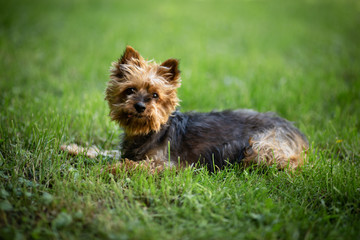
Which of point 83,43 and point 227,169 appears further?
point 83,43

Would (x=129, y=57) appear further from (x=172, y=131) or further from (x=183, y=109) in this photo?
(x=183, y=109)

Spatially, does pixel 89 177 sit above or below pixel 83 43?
below

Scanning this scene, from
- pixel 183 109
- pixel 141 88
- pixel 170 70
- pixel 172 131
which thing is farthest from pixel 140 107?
pixel 183 109

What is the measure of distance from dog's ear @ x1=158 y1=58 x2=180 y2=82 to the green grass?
4.59 feet

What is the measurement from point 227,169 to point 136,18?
12849mm

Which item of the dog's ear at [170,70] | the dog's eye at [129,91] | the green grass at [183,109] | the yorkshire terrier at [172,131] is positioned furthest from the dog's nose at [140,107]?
the green grass at [183,109]

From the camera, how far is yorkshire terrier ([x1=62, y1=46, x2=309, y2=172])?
392 centimetres

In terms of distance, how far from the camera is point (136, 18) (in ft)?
49.1

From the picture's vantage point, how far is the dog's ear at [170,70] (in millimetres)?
4145

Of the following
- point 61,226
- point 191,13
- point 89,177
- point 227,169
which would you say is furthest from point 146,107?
point 191,13

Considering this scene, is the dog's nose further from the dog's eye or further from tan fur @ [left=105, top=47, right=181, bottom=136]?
the dog's eye

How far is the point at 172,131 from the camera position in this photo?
→ 423 centimetres

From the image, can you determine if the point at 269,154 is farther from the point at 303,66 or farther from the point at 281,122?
the point at 303,66

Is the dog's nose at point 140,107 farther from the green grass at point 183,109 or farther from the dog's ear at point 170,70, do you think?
the green grass at point 183,109
